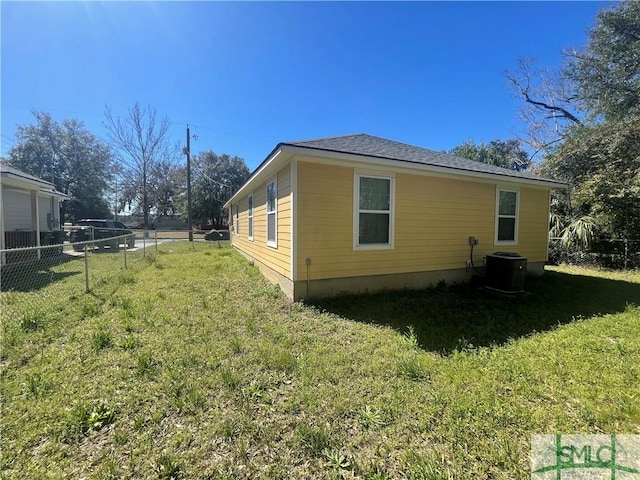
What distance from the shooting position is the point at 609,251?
940 cm

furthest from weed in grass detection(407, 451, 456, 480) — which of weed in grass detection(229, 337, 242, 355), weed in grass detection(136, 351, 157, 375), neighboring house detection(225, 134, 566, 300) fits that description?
neighboring house detection(225, 134, 566, 300)

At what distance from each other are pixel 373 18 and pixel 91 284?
9.44m

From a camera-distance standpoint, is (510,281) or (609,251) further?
(609,251)

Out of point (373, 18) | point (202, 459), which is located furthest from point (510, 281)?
point (373, 18)

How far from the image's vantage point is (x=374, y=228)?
18.4ft

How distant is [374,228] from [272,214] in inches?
96.2

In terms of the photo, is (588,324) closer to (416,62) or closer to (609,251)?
(609,251)

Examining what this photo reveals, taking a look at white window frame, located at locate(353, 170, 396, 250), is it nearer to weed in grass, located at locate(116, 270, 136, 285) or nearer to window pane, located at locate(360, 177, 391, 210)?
window pane, located at locate(360, 177, 391, 210)

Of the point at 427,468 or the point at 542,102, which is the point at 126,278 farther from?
the point at 542,102

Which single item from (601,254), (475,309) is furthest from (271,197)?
(601,254)

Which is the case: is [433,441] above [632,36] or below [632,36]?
below

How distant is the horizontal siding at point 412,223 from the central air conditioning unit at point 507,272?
2.28 ft

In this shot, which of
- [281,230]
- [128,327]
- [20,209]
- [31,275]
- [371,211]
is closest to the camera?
[128,327]

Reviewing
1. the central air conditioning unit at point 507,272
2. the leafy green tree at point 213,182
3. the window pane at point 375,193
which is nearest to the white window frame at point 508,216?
the central air conditioning unit at point 507,272
